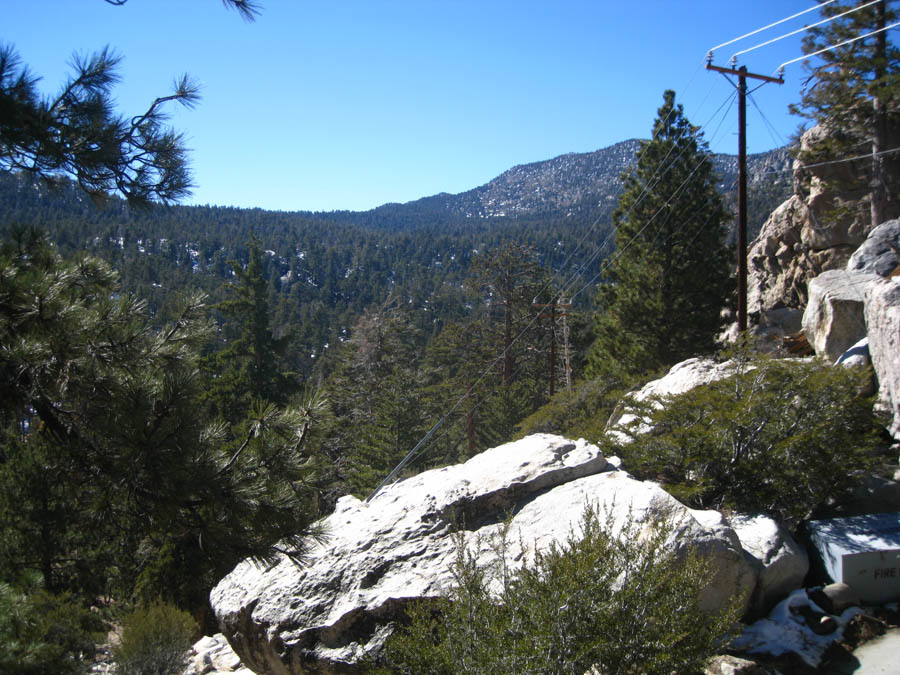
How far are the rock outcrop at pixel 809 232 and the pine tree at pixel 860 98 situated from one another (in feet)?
1.73

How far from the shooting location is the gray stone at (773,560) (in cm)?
589

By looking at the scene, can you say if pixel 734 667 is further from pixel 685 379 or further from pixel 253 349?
pixel 253 349

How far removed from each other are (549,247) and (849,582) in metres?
149

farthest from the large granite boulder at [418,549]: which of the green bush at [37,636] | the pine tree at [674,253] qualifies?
the pine tree at [674,253]

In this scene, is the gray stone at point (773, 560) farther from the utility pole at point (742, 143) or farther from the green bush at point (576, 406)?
the green bush at point (576, 406)

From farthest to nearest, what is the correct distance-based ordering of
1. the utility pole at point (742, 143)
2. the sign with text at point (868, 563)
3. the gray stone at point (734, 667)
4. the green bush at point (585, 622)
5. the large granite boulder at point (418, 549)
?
the utility pole at point (742, 143)
the sign with text at point (868, 563)
the large granite boulder at point (418, 549)
the gray stone at point (734, 667)
the green bush at point (585, 622)

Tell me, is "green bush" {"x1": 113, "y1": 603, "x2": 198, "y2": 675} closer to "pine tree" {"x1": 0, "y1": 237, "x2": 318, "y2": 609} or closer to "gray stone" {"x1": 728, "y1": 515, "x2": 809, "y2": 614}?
"pine tree" {"x1": 0, "y1": 237, "x2": 318, "y2": 609}

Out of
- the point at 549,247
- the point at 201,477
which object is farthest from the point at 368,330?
the point at 549,247

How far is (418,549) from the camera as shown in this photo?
6.50 m

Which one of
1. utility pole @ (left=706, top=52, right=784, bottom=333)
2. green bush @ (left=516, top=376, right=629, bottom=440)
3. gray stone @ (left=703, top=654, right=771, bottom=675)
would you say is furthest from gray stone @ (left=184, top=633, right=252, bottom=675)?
utility pole @ (left=706, top=52, right=784, bottom=333)

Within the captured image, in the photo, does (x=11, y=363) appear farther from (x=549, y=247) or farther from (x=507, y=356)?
(x=549, y=247)

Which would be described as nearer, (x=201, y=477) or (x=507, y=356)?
(x=201, y=477)

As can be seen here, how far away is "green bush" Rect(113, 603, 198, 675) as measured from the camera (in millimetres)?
7684

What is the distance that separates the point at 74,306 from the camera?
148 inches
